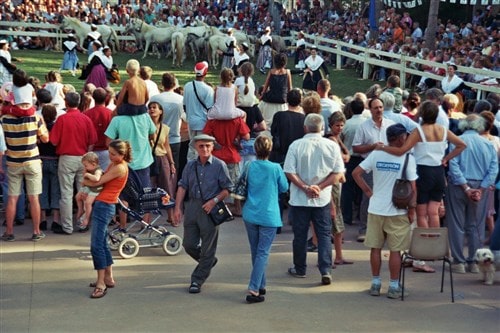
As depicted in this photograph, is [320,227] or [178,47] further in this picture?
[178,47]

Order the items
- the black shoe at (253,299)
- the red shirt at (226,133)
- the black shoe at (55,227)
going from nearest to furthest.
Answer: the black shoe at (253,299) < the black shoe at (55,227) < the red shirt at (226,133)

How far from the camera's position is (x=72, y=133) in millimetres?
12141

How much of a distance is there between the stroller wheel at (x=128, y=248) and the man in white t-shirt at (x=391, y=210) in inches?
115

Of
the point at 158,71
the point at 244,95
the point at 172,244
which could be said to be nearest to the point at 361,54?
the point at 158,71

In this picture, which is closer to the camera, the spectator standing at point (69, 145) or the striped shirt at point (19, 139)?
the striped shirt at point (19, 139)

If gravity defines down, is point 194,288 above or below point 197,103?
below

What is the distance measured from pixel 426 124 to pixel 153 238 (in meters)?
3.46

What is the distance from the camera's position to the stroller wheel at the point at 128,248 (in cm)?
1112

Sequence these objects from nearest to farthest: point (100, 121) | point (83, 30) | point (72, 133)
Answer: point (72, 133) → point (100, 121) → point (83, 30)

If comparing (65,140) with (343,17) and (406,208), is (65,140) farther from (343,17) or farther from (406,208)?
(343,17)

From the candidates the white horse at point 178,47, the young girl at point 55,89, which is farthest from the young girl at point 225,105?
the white horse at point 178,47

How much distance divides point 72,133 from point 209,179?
307 centimetres

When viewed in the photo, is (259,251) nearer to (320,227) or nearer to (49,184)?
(320,227)

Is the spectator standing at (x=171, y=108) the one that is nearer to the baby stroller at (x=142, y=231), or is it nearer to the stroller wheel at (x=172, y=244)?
the baby stroller at (x=142, y=231)
